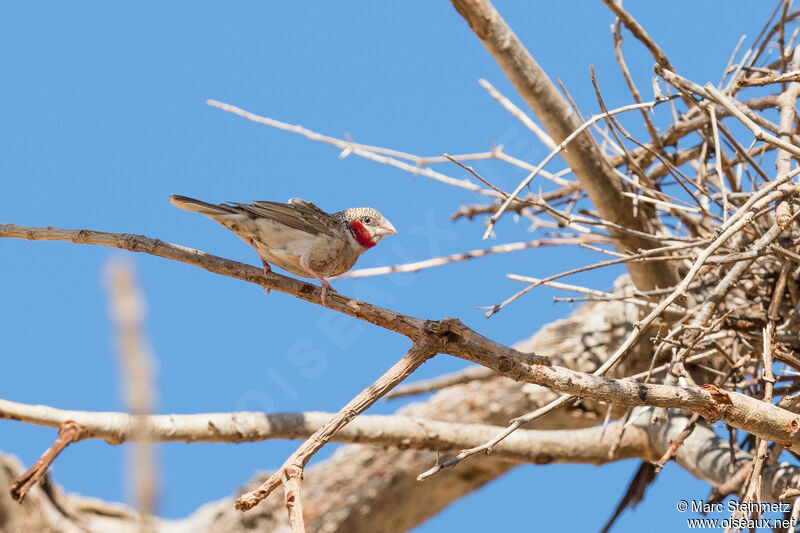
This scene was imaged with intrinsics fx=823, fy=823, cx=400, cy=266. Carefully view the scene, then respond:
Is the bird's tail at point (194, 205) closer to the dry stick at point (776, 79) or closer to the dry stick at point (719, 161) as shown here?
the dry stick at point (719, 161)

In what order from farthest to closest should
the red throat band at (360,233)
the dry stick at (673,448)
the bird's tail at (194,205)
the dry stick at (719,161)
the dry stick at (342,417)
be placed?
the red throat band at (360,233) < the bird's tail at (194,205) < the dry stick at (719,161) < the dry stick at (673,448) < the dry stick at (342,417)

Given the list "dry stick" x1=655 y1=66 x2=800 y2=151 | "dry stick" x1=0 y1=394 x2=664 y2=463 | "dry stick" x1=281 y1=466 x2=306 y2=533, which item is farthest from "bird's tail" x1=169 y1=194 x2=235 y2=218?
"dry stick" x1=655 y1=66 x2=800 y2=151

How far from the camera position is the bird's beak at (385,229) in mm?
5141

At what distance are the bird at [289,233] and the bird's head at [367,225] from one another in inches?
7.0

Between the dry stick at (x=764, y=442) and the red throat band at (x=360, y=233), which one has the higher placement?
the red throat band at (x=360, y=233)

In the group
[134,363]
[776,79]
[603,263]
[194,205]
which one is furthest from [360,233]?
[134,363]

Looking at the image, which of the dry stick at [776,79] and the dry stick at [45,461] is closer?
the dry stick at [776,79]

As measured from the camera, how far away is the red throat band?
5.05 meters

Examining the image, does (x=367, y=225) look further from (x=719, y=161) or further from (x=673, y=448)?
(x=673, y=448)

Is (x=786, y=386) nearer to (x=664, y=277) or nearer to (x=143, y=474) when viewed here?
(x=664, y=277)

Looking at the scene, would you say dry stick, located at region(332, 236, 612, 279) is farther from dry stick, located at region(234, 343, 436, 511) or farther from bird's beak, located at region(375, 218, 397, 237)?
dry stick, located at region(234, 343, 436, 511)

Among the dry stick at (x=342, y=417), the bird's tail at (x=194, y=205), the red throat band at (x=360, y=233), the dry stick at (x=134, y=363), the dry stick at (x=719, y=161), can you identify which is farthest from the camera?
the red throat band at (x=360, y=233)

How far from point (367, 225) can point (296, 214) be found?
2.33 feet

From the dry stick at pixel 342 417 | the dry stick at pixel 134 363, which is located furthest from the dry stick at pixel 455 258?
the dry stick at pixel 134 363
